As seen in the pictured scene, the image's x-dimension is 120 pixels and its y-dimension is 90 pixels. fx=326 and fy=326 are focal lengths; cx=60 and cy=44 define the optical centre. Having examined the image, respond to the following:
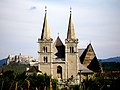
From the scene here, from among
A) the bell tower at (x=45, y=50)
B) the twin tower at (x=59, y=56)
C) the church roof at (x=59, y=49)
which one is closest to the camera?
the bell tower at (x=45, y=50)

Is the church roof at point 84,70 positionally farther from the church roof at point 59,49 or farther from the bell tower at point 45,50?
the bell tower at point 45,50

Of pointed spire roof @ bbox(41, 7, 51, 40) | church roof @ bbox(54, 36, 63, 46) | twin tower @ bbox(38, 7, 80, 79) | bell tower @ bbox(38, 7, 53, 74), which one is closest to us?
bell tower @ bbox(38, 7, 53, 74)

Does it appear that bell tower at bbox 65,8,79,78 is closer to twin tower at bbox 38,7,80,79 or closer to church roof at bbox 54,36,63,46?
twin tower at bbox 38,7,80,79

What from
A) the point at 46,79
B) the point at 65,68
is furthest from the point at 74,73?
the point at 46,79

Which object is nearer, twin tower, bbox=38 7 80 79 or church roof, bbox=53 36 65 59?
twin tower, bbox=38 7 80 79

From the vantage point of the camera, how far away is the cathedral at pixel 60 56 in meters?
67.6

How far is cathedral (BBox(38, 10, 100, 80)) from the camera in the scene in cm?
6762

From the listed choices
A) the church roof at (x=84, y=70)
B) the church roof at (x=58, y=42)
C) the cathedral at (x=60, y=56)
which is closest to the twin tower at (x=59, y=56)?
the cathedral at (x=60, y=56)

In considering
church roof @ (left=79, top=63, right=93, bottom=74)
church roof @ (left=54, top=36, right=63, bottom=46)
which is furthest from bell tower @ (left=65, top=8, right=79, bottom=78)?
church roof @ (left=54, top=36, right=63, bottom=46)

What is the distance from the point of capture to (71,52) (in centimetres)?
6912

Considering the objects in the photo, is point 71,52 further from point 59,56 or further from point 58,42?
point 58,42

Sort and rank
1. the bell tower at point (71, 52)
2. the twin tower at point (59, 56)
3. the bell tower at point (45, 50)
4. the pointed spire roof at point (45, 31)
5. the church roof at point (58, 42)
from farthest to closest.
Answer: the church roof at point (58, 42)
the bell tower at point (71, 52)
the pointed spire roof at point (45, 31)
the twin tower at point (59, 56)
the bell tower at point (45, 50)

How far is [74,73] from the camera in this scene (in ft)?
223

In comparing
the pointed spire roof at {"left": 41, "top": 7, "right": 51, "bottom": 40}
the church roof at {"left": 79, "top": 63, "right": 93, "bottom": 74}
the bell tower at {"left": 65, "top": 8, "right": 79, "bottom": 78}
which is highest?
the pointed spire roof at {"left": 41, "top": 7, "right": 51, "bottom": 40}
